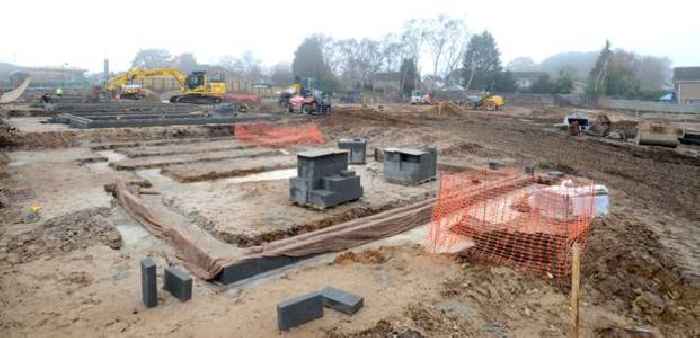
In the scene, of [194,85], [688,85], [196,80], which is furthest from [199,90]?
[688,85]

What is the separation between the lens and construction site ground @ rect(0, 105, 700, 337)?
15.1ft

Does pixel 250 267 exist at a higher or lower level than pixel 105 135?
lower

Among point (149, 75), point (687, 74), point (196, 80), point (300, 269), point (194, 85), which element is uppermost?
point (687, 74)

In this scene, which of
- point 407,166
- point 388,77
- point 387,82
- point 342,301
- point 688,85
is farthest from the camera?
point 388,77

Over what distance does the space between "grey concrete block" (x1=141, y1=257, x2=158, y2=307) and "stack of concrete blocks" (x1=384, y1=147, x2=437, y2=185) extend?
639 cm

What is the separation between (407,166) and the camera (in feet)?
34.6

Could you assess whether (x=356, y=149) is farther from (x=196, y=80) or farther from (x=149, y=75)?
(x=149, y=75)

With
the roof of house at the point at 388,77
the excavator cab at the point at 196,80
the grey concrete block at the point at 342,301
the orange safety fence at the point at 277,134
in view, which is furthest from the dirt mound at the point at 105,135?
the roof of house at the point at 388,77

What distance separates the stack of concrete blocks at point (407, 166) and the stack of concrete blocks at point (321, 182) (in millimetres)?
1958

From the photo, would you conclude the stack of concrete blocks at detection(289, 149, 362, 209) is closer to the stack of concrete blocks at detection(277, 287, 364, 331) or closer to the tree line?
the stack of concrete blocks at detection(277, 287, 364, 331)

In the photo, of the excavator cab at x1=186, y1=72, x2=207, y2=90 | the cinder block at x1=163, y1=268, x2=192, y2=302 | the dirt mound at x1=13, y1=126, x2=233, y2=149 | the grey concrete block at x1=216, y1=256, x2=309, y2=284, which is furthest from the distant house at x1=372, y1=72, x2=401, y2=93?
the cinder block at x1=163, y1=268, x2=192, y2=302

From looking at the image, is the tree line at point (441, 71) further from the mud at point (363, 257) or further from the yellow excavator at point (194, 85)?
the mud at point (363, 257)

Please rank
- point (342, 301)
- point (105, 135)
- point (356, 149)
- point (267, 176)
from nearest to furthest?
1. point (342, 301)
2. point (267, 176)
3. point (356, 149)
4. point (105, 135)

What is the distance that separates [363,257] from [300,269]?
0.77 meters
